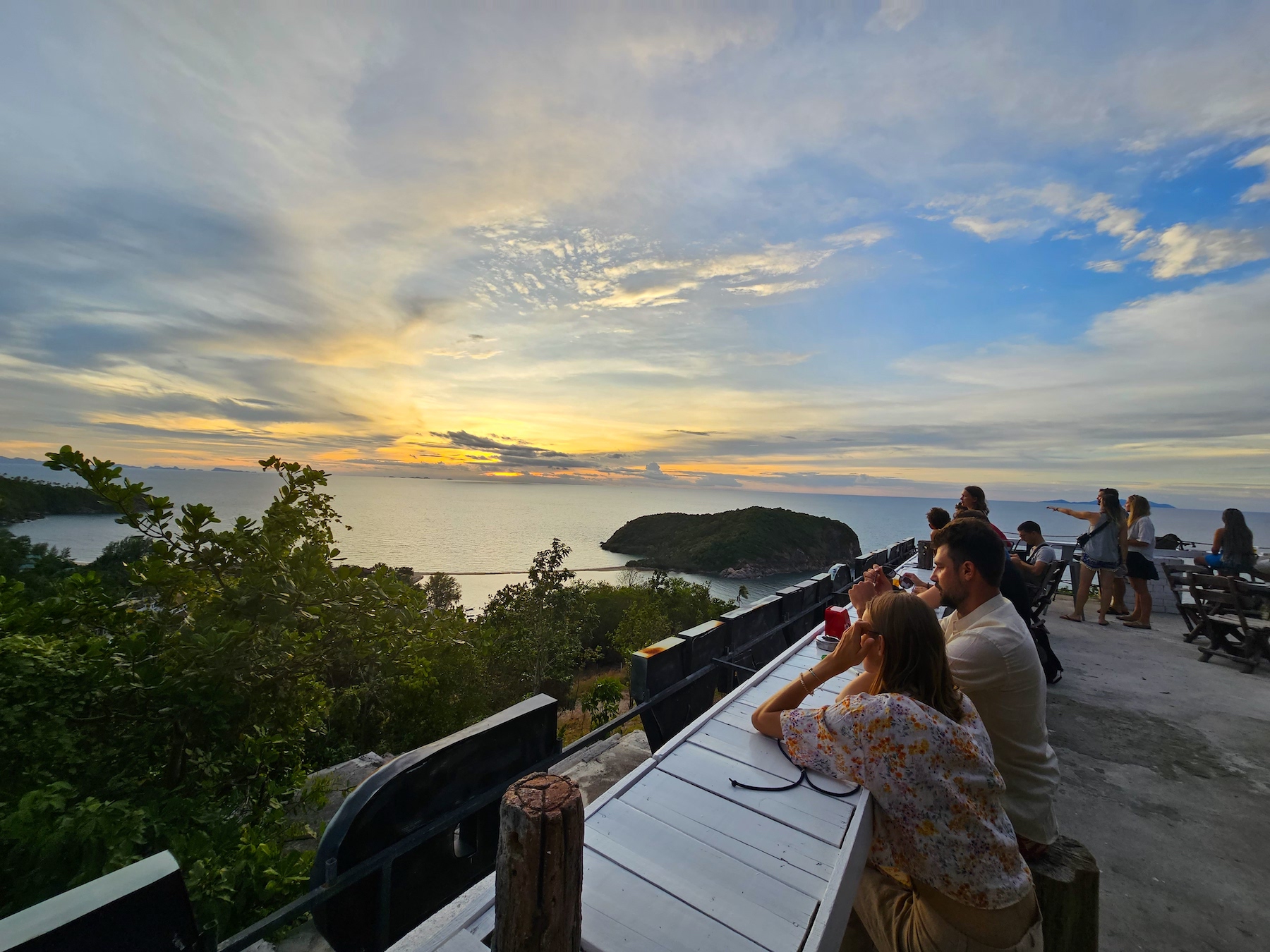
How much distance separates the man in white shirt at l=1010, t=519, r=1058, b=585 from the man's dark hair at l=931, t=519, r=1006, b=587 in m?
4.90

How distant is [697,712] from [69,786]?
3.08 metres

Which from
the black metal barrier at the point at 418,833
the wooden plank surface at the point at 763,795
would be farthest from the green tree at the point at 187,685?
the wooden plank surface at the point at 763,795

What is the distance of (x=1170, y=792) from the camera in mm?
4305

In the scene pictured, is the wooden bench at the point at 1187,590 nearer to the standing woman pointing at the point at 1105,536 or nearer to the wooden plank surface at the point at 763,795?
the standing woman pointing at the point at 1105,536

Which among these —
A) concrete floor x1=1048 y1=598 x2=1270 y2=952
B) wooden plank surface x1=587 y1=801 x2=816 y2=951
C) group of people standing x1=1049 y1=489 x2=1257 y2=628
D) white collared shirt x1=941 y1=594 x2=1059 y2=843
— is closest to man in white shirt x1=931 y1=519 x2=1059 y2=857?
white collared shirt x1=941 y1=594 x2=1059 y2=843

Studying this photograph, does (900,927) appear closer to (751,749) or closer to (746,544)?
(751,749)

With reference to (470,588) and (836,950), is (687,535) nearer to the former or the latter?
(470,588)

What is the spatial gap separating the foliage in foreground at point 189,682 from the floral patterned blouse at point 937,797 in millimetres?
2716

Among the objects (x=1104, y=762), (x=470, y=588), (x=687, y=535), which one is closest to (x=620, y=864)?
(x=1104, y=762)

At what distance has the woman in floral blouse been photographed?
1.87m

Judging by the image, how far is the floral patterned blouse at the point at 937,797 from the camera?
73.4 inches

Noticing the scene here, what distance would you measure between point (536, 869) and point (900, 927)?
5.79 ft

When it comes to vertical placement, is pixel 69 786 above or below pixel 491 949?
below

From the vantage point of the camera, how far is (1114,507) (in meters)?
8.10
